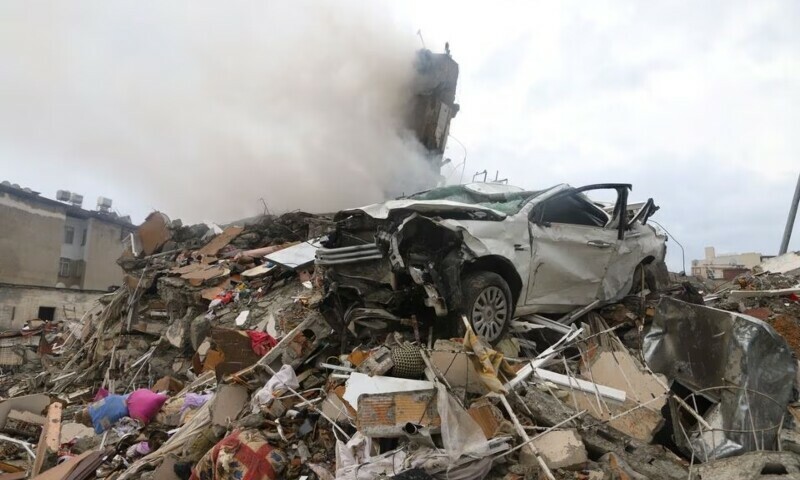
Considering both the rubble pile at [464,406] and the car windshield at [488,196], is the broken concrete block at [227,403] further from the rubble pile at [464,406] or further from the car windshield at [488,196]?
the car windshield at [488,196]

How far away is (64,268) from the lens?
29.1 meters

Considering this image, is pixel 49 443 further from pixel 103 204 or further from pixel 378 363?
pixel 103 204

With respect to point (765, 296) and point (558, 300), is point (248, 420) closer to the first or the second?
point (558, 300)

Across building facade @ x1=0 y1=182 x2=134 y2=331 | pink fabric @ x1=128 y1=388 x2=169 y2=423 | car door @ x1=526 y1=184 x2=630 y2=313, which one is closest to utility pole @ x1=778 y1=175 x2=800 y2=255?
car door @ x1=526 y1=184 x2=630 y2=313

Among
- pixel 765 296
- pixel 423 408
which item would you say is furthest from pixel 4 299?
pixel 765 296

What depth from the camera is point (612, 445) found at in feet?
10.5

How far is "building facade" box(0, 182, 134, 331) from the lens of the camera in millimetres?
22000

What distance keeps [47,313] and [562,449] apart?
25.9 m

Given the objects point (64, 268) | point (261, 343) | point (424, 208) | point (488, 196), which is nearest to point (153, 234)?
point (261, 343)

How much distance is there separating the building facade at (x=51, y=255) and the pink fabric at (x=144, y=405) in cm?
1916

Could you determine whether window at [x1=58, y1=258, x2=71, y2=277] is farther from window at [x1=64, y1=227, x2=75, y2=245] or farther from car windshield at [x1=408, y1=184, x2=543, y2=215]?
car windshield at [x1=408, y1=184, x2=543, y2=215]

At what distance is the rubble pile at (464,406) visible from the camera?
2977 millimetres

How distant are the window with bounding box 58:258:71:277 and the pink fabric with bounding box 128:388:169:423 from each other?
28220 millimetres

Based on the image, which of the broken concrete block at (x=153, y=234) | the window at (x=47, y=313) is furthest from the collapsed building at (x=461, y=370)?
the window at (x=47, y=313)
